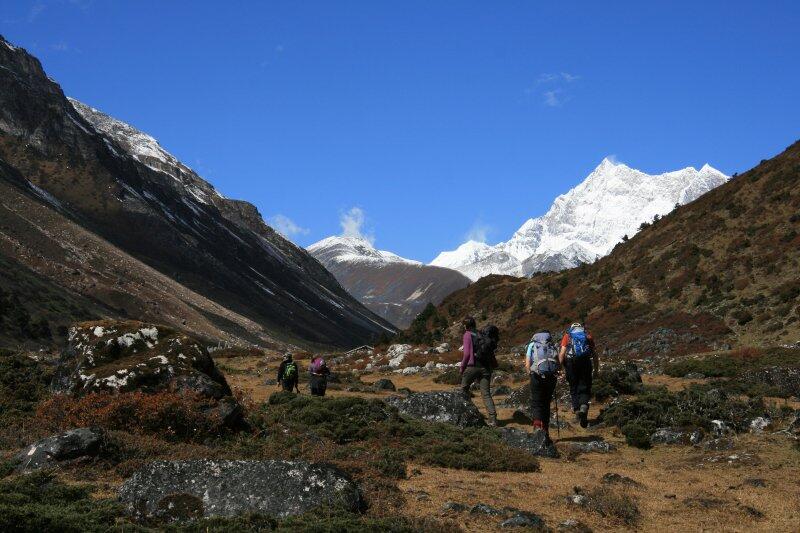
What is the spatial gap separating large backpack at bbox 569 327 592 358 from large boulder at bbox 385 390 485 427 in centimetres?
298

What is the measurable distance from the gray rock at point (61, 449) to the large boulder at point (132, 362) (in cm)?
339

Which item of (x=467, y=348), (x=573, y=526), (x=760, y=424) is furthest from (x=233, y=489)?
(x=760, y=424)

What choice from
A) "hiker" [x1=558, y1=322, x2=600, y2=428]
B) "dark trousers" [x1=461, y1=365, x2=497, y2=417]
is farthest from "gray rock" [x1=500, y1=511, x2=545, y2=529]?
"dark trousers" [x1=461, y1=365, x2=497, y2=417]

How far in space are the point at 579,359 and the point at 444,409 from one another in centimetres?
377

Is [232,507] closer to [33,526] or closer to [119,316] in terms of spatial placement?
[33,526]

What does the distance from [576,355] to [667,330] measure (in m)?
27.4

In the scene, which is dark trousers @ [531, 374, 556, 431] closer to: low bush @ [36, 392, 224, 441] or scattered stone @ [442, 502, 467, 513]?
scattered stone @ [442, 502, 467, 513]

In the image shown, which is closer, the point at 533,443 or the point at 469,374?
the point at 533,443

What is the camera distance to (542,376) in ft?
49.1

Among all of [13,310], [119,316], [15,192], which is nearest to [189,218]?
[15,192]

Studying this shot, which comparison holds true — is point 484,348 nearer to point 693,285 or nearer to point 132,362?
point 132,362

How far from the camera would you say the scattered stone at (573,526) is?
29.0ft

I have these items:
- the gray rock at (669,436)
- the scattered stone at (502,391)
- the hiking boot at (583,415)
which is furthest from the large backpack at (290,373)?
the gray rock at (669,436)

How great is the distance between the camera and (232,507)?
8.50 metres
